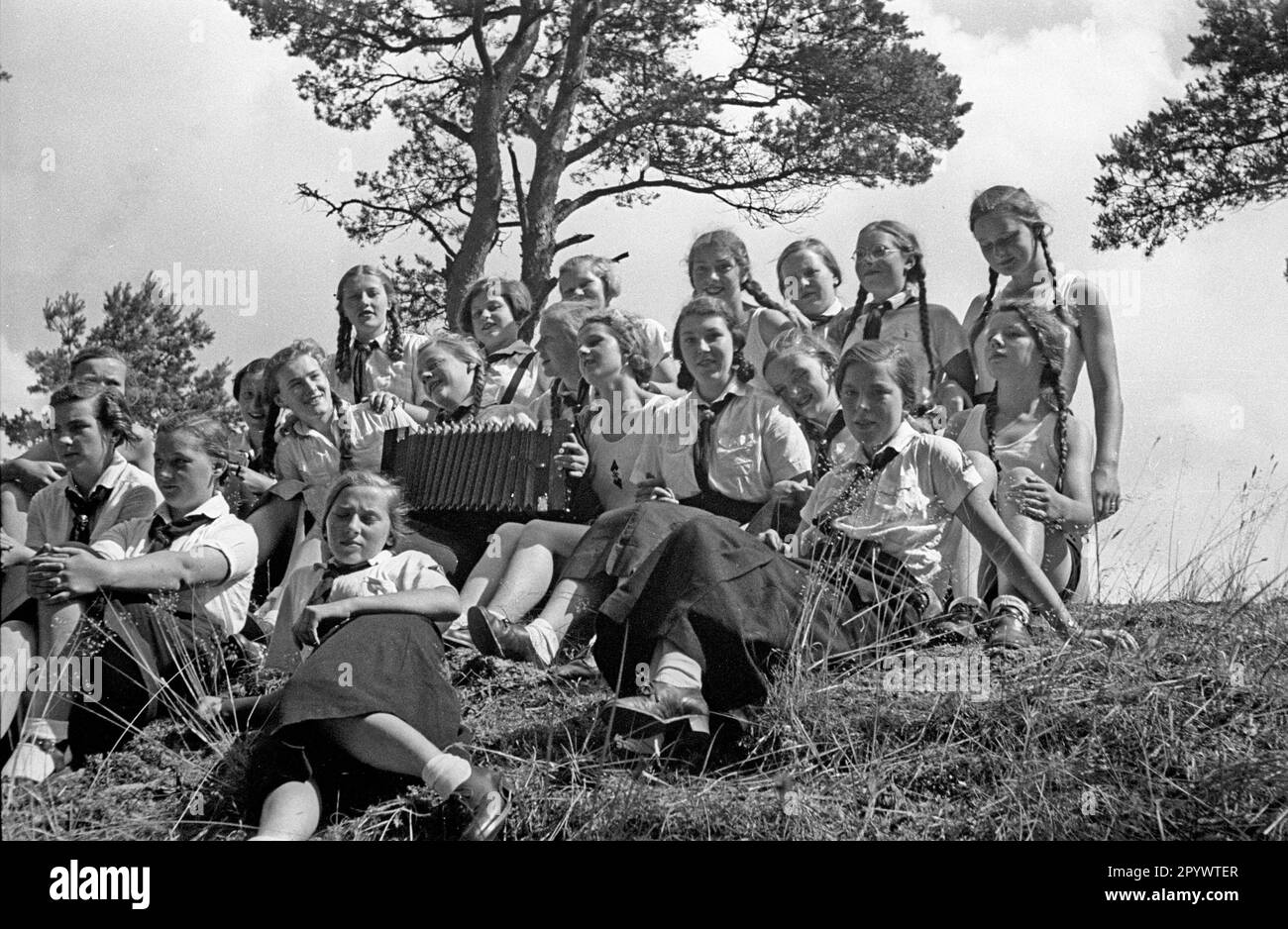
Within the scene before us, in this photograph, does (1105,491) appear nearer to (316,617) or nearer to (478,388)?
(478,388)

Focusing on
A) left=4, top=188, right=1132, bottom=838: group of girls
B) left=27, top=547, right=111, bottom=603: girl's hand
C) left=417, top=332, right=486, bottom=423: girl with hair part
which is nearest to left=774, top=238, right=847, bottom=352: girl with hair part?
left=4, top=188, right=1132, bottom=838: group of girls

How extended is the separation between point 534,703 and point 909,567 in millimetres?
1207

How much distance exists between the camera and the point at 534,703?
486cm

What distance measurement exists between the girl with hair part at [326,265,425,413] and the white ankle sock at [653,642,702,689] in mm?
2336

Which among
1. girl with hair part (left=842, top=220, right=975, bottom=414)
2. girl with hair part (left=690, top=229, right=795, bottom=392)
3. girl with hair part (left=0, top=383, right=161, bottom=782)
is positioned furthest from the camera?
girl with hair part (left=690, top=229, right=795, bottom=392)

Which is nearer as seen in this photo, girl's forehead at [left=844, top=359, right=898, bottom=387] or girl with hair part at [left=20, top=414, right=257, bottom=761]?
girl with hair part at [left=20, top=414, right=257, bottom=761]

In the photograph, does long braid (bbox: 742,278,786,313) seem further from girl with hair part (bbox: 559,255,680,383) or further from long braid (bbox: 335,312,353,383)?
long braid (bbox: 335,312,353,383)

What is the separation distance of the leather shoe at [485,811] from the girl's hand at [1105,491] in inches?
87.5

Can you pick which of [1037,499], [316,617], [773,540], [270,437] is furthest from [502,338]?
[1037,499]

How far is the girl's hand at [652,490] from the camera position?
17.6 feet

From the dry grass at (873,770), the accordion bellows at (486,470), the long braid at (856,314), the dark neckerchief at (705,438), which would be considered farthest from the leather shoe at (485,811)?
the long braid at (856,314)

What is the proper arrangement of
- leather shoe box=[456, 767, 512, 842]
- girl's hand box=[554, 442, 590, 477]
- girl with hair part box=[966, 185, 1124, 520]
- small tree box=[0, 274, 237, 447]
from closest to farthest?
leather shoe box=[456, 767, 512, 842]
girl with hair part box=[966, 185, 1124, 520]
girl's hand box=[554, 442, 590, 477]
small tree box=[0, 274, 237, 447]

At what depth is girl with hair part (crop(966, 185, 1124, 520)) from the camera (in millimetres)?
5336

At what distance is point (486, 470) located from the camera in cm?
554
